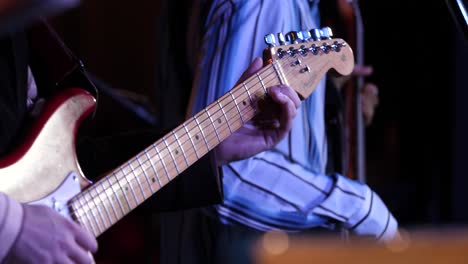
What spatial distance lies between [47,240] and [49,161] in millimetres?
145

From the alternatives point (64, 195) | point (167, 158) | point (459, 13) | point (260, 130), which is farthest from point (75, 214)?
point (459, 13)

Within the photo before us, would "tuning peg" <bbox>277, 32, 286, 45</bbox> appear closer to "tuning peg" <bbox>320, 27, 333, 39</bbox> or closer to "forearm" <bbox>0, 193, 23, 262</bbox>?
"tuning peg" <bbox>320, 27, 333, 39</bbox>

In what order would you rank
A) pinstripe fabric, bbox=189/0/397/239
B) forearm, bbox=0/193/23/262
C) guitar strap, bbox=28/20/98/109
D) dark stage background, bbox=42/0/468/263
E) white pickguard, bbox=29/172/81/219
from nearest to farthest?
1. forearm, bbox=0/193/23/262
2. white pickguard, bbox=29/172/81/219
3. guitar strap, bbox=28/20/98/109
4. pinstripe fabric, bbox=189/0/397/239
5. dark stage background, bbox=42/0/468/263

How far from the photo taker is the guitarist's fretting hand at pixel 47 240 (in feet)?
3.28

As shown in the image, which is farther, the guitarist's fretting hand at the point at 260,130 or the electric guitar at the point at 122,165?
the guitarist's fretting hand at the point at 260,130

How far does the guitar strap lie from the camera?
4.07 feet

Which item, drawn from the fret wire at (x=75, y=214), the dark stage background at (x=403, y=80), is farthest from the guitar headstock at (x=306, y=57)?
the dark stage background at (x=403, y=80)

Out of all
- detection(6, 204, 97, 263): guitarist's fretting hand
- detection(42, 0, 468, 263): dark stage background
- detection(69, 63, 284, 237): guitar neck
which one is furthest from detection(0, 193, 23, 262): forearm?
detection(42, 0, 468, 263): dark stage background

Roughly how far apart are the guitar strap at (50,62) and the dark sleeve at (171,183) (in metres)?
0.12

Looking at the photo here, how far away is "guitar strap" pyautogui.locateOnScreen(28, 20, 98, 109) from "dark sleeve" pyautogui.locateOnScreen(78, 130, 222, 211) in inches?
4.7

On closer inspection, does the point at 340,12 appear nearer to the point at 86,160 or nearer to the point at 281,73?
the point at 281,73

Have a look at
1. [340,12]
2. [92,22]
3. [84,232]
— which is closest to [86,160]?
[84,232]

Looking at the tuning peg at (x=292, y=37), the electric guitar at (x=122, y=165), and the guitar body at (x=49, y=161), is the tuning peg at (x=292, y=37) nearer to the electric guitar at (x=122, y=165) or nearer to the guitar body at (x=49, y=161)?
the electric guitar at (x=122, y=165)

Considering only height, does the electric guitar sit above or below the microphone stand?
below
